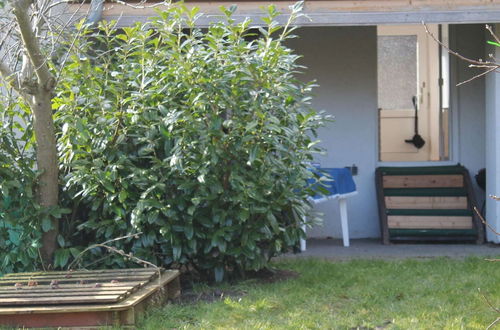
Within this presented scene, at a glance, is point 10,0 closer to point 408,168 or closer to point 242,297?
point 242,297

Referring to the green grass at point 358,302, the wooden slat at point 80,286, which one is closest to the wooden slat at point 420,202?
the green grass at point 358,302

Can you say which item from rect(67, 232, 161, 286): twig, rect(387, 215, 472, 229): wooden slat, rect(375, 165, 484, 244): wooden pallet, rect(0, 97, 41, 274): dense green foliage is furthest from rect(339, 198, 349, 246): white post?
rect(0, 97, 41, 274): dense green foliage

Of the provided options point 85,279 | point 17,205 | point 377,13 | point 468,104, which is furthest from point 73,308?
point 468,104

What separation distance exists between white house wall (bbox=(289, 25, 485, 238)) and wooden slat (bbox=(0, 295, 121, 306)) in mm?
5001

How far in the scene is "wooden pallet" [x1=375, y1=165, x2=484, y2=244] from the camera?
1038 cm

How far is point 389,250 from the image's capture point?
32.8 ft

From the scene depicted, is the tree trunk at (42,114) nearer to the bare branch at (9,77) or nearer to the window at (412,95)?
the bare branch at (9,77)

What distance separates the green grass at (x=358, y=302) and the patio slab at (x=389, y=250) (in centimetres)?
78

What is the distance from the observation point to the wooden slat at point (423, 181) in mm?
10867

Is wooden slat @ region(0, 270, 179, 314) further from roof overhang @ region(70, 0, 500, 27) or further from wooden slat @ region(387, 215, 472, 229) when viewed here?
wooden slat @ region(387, 215, 472, 229)

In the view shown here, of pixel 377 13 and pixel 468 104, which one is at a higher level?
pixel 377 13

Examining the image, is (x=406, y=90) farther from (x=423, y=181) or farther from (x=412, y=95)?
(x=423, y=181)

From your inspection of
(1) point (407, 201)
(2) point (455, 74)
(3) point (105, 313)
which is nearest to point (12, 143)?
(3) point (105, 313)

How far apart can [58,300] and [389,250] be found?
4.79 metres
